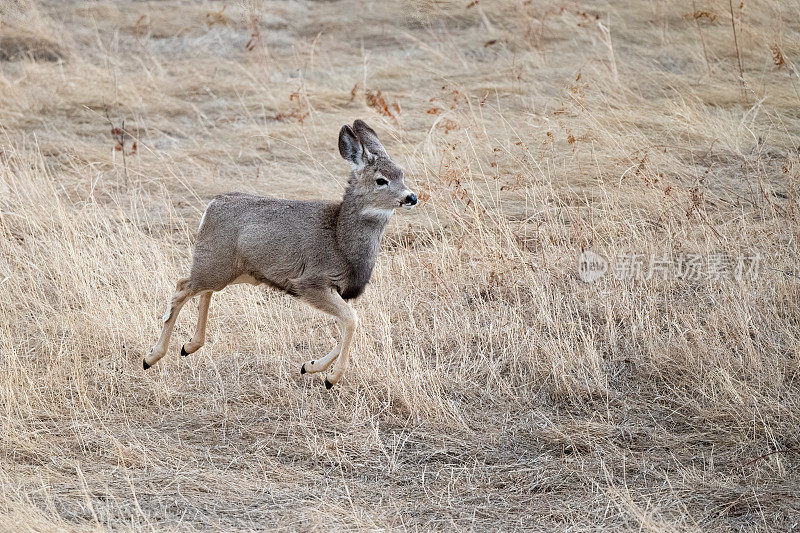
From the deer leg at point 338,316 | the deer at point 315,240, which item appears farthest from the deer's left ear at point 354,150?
the deer leg at point 338,316

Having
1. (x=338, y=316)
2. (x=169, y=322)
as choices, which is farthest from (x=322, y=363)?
(x=169, y=322)

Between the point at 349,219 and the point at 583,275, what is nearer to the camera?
the point at 349,219

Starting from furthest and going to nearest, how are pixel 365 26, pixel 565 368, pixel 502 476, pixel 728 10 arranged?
pixel 365 26
pixel 728 10
pixel 565 368
pixel 502 476

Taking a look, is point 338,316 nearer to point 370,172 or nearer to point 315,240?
point 315,240

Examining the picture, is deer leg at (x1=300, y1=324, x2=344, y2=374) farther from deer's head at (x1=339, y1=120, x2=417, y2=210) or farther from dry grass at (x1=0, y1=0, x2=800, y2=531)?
deer's head at (x1=339, y1=120, x2=417, y2=210)

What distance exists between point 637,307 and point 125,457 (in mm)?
3493

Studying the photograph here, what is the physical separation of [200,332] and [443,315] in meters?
1.75

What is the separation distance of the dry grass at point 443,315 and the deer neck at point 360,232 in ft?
2.46

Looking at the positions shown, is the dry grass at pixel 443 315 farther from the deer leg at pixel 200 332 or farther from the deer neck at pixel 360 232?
the deer neck at pixel 360 232

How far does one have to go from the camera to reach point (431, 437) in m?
5.66

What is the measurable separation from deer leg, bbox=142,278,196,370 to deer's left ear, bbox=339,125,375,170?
129cm

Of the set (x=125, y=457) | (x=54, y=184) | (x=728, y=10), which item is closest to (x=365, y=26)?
(x=728, y=10)

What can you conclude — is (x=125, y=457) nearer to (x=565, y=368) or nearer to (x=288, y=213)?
(x=288, y=213)

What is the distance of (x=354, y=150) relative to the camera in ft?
19.2
